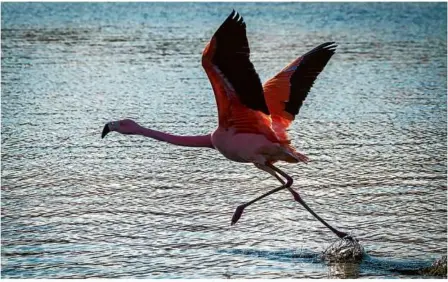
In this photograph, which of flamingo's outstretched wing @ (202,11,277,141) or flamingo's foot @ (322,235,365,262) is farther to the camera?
flamingo's foot @ (322,235,365,262)

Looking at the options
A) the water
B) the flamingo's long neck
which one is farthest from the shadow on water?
the flamingo's long neck

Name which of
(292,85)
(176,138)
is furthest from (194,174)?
(176,138)

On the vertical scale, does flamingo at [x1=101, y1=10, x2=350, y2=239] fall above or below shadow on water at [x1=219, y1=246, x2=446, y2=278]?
above

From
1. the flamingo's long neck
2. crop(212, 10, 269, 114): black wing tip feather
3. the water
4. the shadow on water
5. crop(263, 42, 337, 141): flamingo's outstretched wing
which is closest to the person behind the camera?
crop(212, 10, 269, 114): black wing tip feather

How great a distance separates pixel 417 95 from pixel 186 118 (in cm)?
603

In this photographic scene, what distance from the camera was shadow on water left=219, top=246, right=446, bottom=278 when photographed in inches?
425

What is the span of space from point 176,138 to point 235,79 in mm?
1370

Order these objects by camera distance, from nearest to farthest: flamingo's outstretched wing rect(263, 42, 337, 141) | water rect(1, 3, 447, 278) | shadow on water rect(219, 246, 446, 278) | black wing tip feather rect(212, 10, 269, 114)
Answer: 1. black wing tip feather rect(212, 10, 269, 114)
2. shadow on water rect(219, 246, 446, 278)
3. water rect(1, 3, 447, 278)
4. flamingo's outstretched wing rect(263, 42, 337, 141)

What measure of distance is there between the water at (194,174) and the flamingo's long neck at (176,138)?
126cm

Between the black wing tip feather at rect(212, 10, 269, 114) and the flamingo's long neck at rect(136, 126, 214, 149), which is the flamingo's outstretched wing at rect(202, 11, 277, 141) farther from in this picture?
the flamingo's long neck at rect(136, 126, 214, 149)

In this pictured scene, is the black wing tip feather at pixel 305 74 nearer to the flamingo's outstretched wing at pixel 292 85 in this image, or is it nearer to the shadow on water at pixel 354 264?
the flamingo's outstretched wing at pixel 292 85

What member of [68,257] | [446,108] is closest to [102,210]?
[68,257]

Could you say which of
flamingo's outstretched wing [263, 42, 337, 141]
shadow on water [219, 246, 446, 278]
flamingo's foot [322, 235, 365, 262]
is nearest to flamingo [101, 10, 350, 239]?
flamingo's outstretched wing [263, 42, 337, 141]

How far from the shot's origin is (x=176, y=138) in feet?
36.4
